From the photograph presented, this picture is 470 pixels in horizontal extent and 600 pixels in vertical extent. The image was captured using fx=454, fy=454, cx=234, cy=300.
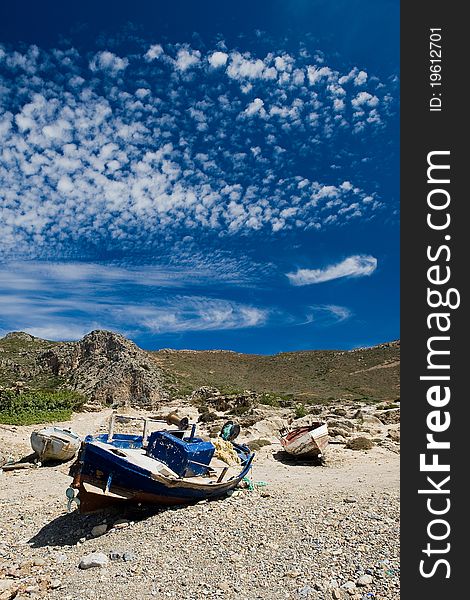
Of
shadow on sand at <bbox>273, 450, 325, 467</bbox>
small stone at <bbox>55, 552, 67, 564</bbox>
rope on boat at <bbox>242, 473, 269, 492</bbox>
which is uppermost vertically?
shadow on sand at <bbox>273, 450, 325, 467</bbox>

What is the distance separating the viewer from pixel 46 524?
1144 cm

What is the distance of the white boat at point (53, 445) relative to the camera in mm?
16891

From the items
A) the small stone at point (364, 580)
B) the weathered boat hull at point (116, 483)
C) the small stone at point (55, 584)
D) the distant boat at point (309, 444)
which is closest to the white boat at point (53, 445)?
the weathered boat hull at point (116, 483)

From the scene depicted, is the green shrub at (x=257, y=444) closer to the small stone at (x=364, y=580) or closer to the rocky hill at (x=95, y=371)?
the small stone at (x=364, y=580)

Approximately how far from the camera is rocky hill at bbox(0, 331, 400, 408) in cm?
4062

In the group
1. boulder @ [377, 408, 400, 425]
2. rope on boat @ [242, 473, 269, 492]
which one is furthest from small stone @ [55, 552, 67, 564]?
boulder @ [377, 408, 400, 425]

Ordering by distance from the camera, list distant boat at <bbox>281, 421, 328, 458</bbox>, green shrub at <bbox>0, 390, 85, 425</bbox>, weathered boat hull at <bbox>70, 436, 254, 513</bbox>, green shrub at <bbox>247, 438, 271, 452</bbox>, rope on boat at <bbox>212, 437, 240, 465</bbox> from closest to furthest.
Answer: weathered boat hull at <bbox>70, 436, 254, 513</bbox> → rope on boat at <bbox>212, 437, 240, 465</bbox> → distant boat at <bbox>281, 421, 328, 458</bbox> → green shrub at <bbox>247, 438, 271, 452</bbox> → green shrub at <bbox>0, 390, 85, 425</bbox>

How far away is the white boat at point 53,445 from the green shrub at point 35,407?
8.05 meters

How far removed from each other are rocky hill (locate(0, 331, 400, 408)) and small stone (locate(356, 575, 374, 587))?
2958cm

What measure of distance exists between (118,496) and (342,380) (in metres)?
57.3

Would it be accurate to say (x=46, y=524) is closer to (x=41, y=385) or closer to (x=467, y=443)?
(x=467, y=443)

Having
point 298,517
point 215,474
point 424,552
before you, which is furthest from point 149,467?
point 424,552

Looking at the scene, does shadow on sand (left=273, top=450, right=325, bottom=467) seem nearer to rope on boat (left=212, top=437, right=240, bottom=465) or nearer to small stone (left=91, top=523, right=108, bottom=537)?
rope on boat (left=212, top=437, right=240, bottom=465)

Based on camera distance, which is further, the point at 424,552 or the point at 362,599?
the point at 362,599
